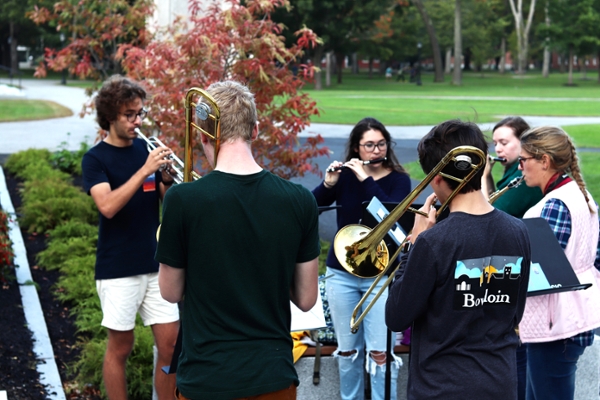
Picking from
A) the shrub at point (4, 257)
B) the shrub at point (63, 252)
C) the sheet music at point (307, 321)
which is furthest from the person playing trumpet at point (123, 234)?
the shrub at point (63, 252)

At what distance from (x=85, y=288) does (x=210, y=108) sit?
5093mm

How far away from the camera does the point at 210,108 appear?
2564mm

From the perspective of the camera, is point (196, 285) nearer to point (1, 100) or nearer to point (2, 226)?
point (2, 226)

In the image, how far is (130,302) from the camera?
417cm

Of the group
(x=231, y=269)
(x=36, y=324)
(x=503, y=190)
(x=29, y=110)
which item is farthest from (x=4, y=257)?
(x=29, y=110)

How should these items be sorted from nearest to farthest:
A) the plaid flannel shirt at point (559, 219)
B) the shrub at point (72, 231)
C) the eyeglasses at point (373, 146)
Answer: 1. the plaid flannel shirt at point (559, 219)
2. the eyeglasses at point (373, 146)
3. the shrub at point (72, 231)

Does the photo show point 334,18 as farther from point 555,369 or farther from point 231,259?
point 231,259

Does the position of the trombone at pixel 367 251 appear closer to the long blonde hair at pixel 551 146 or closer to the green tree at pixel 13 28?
the long blonde hair at pixel 551 146

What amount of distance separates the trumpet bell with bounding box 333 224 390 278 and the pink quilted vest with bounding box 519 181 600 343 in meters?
0.90

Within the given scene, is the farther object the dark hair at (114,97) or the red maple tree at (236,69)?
the red maple tree at (236,69)

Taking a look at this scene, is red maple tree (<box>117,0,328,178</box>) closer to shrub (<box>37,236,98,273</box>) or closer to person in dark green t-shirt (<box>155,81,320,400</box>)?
shrub (<box>37,236,98,273</box>)

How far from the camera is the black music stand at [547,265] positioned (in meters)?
3.49

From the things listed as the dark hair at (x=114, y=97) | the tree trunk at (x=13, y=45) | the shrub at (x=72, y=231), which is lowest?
the shrub at (x=72, y=231)

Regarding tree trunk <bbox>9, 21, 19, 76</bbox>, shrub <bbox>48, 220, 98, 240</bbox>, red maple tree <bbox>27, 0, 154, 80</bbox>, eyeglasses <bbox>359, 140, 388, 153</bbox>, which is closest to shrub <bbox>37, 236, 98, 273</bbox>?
shrub <bbox>48, 220, 98, 240</bbox>
